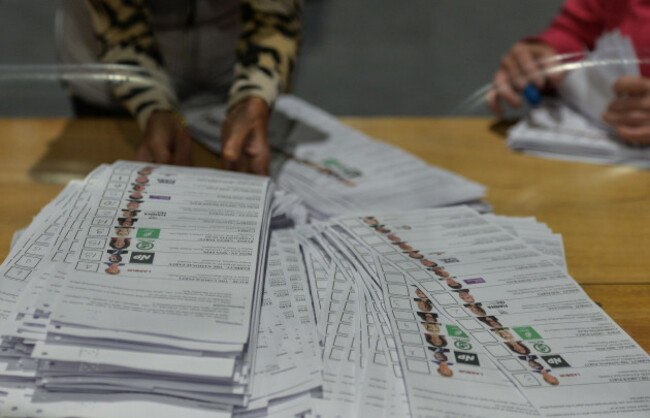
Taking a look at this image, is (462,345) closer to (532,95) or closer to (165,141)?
(165,141)

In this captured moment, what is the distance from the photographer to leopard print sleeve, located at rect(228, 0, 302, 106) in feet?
2.62

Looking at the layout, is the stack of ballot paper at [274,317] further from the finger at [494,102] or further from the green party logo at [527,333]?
the finger at [494,102]

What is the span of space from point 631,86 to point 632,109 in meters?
0.03

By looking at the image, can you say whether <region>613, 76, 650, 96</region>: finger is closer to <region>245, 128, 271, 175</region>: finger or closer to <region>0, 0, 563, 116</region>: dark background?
<region>0, 0, 563, 116</region>: dark background

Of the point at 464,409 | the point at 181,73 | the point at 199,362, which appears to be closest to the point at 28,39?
the point at 181,73

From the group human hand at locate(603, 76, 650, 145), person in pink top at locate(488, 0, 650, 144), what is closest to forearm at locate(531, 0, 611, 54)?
person in pink top at locate(488, 0, 650, 144)

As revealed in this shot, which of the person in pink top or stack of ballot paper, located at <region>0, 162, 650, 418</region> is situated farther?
the person in pink top

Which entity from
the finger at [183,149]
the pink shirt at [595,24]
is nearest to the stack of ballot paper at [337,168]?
the finger at [183,149]

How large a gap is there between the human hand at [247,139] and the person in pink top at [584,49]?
0.40 metres

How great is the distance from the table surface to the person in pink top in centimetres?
6

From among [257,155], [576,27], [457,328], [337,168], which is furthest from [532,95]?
[457,328]

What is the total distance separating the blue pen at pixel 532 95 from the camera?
0.95 m

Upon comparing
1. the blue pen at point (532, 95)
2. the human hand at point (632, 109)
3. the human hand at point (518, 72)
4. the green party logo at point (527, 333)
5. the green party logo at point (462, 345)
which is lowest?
the green party logo at point (462, 345)

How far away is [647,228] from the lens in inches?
28.1
